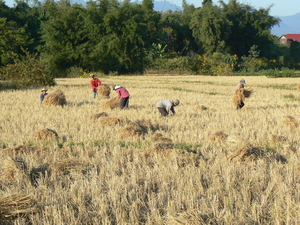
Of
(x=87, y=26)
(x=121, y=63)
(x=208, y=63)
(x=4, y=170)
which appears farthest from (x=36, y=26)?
(x=4, y=170)

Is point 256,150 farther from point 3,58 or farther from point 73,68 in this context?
point 73,68

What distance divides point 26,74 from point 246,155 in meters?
18.0

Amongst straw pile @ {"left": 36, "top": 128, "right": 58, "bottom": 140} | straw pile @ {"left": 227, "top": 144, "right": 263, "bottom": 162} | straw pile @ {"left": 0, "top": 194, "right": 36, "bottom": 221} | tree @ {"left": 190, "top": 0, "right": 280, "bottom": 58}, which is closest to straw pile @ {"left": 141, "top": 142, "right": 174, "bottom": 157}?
straw pile @ {"left": 227, "top": 144, "right": 263, "bottom": 162}

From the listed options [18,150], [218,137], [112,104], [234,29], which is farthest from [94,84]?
[234,29]

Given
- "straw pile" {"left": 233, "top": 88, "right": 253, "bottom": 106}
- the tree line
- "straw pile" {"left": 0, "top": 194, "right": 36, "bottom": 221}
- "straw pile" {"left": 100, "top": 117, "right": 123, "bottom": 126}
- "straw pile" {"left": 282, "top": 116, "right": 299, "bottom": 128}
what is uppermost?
the tree line

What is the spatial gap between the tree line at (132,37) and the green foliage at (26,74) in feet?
3.68

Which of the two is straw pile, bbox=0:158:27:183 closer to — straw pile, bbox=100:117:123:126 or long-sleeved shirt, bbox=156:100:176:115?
straw pile, bbox=100:117:123:126

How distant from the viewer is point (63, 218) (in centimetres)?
353

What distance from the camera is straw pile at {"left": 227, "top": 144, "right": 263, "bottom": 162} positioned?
546 centimetres

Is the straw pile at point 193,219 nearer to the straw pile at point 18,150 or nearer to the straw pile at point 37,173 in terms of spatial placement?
the straw pile at point 37,173

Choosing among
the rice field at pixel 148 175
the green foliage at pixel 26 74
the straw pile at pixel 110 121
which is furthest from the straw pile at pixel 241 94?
the green foliage at pixel 26 74

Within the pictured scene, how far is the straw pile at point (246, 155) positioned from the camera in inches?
215

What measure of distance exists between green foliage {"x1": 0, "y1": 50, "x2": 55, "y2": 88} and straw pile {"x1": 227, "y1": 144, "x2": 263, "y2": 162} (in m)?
17.6

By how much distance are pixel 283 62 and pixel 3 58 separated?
44843 mm
